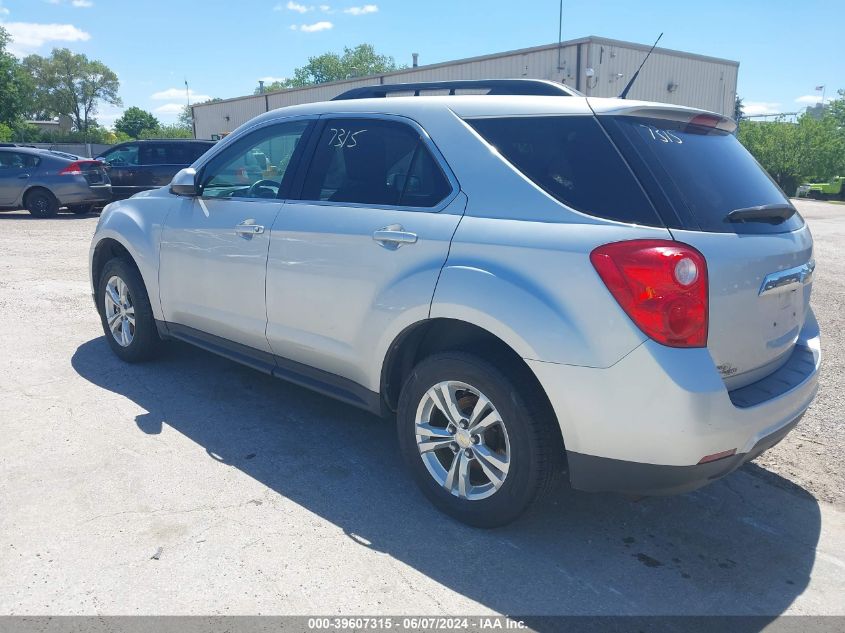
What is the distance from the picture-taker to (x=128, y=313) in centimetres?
516

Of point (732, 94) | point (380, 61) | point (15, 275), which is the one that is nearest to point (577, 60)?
point (732, 94)

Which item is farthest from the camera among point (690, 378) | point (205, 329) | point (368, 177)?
point (205, 329)

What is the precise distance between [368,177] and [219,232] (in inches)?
46.9

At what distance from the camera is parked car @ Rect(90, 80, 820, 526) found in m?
2.54

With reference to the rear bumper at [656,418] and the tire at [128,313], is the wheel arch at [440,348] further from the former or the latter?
the tire at [128,313]

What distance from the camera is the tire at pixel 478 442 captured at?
282cm

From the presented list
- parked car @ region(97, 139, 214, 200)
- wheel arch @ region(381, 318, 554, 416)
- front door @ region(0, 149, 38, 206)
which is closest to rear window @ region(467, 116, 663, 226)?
wheel arch @ region(381, 318, 554, 416)

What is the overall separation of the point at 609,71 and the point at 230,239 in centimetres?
1618

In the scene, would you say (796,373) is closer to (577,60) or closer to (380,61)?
(577,60)

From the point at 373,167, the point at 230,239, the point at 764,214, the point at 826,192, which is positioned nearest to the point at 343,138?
the point at 373,167

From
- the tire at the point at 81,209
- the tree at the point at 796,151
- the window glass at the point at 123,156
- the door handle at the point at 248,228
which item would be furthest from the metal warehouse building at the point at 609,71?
the tree at the point at 796,151

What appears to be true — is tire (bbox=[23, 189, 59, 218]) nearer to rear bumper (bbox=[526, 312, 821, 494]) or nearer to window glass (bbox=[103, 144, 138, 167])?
window glass (bbox=[103, 144, 138, 167])

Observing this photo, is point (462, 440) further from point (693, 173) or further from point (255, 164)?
point (255, 164)

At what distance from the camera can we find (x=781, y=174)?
43.2 metres
